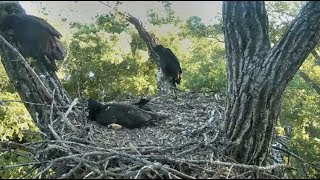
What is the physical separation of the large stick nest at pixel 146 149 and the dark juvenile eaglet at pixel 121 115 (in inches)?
3.4

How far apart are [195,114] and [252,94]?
1.74m

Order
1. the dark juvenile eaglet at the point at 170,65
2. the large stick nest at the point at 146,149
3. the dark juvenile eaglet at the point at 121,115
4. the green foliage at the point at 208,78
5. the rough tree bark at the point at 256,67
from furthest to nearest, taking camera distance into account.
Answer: the dark juvenile eaglet at the point at 170,65 → the green foliage at the point at 208,78 → the dark juvenile eaglet at the point at 121,115 → the rough tree bark at the point at 256,67 → the large stick nest at the point at 146,149

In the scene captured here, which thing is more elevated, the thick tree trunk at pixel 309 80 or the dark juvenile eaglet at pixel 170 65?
the thick tree trunk at pixel 309 80

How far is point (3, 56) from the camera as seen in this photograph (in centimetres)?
503

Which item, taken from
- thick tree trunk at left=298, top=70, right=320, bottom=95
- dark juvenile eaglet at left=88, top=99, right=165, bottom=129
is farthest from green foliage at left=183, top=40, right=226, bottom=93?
thick tree trunk at left=298, top=70, right=320, bottom=95

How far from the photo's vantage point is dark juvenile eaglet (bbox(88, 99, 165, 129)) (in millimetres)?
5008

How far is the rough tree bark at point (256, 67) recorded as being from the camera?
3.76 metres

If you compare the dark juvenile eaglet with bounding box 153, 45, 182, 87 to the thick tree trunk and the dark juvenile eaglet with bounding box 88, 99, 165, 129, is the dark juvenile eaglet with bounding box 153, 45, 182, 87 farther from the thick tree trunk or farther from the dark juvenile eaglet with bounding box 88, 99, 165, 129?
the thick tree trunk

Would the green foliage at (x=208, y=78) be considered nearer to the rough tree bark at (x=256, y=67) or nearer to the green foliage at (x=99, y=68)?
the green foliage at (x=99, y=68)

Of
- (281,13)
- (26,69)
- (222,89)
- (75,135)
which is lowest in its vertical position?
(75,135)

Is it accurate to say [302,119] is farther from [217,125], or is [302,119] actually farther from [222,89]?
[217,125]

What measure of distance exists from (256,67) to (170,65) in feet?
15.0

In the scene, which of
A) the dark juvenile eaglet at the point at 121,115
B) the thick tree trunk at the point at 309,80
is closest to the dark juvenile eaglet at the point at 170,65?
the dark juvenile eaglet at the point at 121,115

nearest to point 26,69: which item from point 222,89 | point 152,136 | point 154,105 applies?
point 152,136
